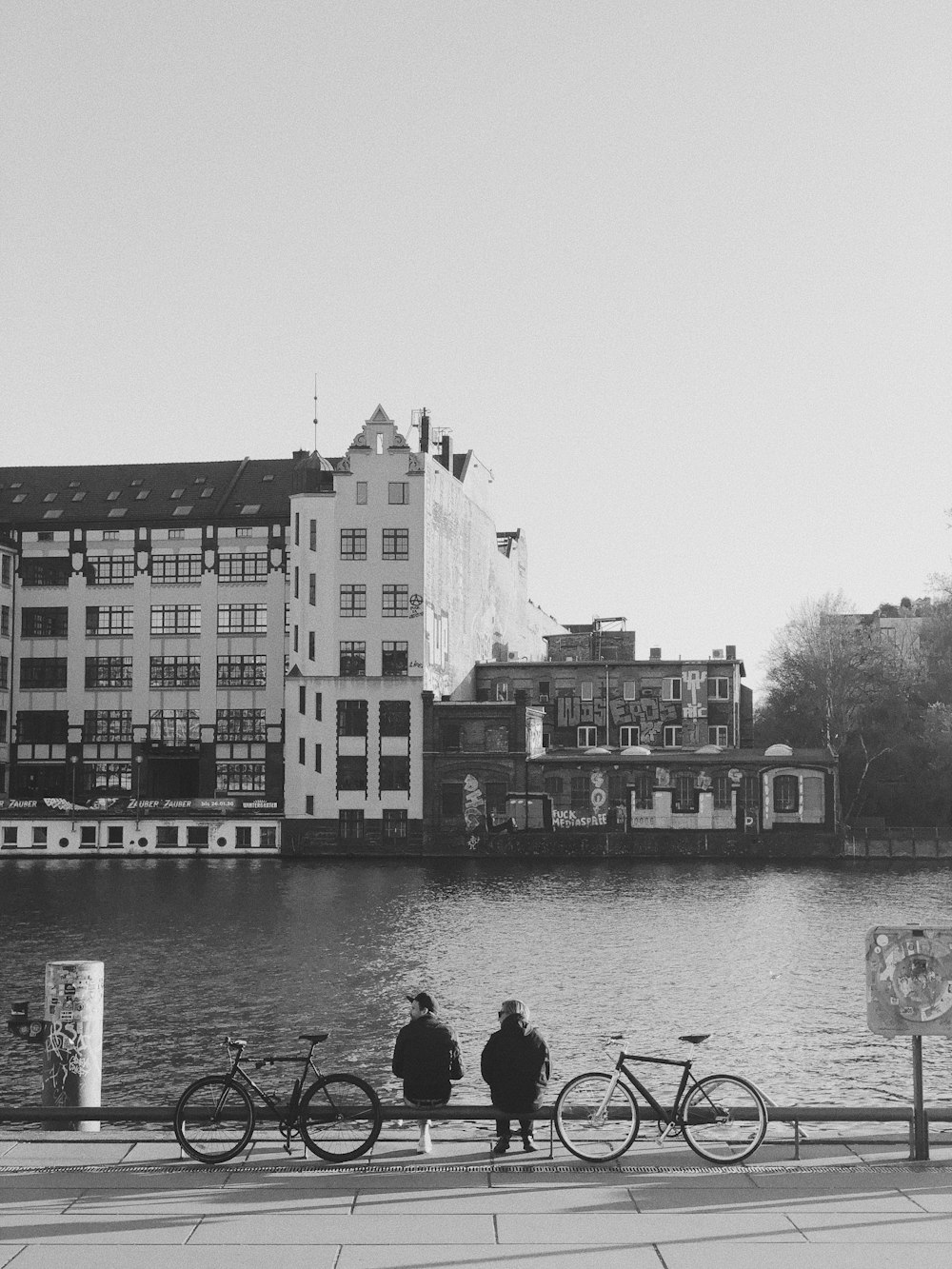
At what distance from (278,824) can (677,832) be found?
1093 inches

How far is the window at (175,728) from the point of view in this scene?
104m

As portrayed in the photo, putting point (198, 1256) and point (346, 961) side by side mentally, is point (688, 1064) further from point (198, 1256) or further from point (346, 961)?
point (346, 961)

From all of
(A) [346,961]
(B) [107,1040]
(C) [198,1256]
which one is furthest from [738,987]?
(C) [198,1256]

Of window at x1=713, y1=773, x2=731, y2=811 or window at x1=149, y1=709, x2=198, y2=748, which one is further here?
window at x1=149, y1=709, x2=198, y2=748

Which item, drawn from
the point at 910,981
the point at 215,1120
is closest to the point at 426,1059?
the point at 215,1120

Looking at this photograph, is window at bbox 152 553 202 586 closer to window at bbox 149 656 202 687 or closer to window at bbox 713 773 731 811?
window at bbox 149 656 202 687

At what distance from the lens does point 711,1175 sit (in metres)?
14.4

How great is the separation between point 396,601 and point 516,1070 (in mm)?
82228

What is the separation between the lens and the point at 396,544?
9831 cm

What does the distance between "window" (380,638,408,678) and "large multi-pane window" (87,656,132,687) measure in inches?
814

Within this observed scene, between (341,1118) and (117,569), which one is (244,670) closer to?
(117,569)

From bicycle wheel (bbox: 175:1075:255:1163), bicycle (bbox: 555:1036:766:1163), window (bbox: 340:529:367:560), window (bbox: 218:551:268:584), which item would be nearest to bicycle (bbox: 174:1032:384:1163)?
bicycle wheel (bbox: 175:1075:255:1163)

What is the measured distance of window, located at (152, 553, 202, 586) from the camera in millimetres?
104875

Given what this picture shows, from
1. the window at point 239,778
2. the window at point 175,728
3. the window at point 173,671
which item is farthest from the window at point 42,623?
the window at point 239,778
